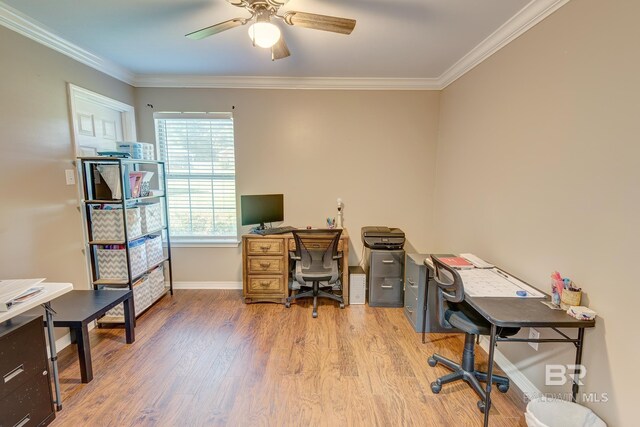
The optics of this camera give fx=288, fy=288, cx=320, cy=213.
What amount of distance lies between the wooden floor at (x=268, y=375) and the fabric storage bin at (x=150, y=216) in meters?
0.93

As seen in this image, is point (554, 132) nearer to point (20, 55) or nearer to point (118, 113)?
point (20, 55)

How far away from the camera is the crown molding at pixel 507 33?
1767 millimetres

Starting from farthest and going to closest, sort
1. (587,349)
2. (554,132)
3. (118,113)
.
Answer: (118,113), (554,132), (587,349)

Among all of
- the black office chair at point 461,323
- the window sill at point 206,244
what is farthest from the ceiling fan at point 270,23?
the window sill at point 206,244

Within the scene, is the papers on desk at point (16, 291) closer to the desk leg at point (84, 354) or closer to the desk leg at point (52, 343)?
the desk leg at point (52, 343)

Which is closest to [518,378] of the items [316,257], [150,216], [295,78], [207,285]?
[316,257]

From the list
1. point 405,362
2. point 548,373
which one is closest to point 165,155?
point 405,362

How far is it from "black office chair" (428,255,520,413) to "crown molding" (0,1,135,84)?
3315mm

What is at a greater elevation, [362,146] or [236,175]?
[362,146]

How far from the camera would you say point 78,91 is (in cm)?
252

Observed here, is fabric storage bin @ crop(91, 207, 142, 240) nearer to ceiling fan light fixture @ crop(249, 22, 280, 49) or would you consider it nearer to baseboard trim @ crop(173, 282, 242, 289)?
baseboard trim @ crop(173, 282, 242, 289)

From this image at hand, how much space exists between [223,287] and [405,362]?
2400mm

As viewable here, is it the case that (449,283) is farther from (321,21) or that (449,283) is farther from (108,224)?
(108,224)

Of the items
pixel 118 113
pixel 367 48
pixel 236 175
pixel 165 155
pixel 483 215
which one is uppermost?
pixel 367 48
